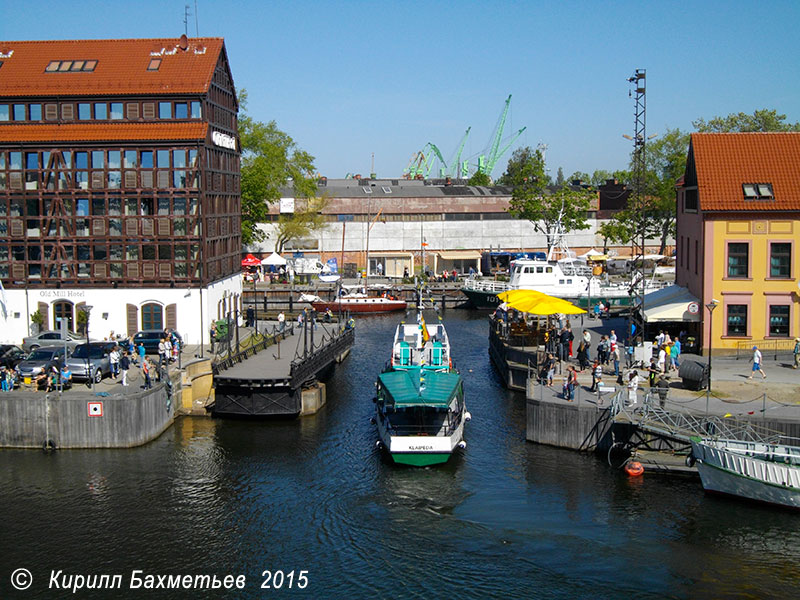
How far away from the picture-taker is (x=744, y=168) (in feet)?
155

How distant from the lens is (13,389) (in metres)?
39.4

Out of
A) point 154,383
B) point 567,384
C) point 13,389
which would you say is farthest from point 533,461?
point 13,389

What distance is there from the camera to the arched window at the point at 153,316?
49.7m

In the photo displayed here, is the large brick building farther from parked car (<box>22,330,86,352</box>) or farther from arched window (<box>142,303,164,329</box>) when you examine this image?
parked car (<box>22,330,86,352</box>)

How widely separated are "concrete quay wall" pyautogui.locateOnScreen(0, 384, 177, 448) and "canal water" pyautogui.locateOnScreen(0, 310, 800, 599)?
27.0 inches

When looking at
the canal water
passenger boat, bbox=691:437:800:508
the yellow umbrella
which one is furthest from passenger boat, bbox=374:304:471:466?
the yellow umbrella

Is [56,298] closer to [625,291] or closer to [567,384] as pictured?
[567,384]

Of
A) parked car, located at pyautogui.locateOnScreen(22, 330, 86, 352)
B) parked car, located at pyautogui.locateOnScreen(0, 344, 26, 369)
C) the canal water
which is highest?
parked car, located at pyautogui.locateOnScreen(22, 330, 86, 352)

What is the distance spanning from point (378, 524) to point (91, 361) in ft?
60.7

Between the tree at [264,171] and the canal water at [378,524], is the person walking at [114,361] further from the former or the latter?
the tree at [264,171]

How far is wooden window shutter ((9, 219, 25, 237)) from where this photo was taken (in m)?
50.1

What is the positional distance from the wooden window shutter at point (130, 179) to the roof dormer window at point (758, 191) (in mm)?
32711

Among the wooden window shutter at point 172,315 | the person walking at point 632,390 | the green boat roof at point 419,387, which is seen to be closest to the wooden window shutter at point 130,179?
the wooden window shutter at point 172,315

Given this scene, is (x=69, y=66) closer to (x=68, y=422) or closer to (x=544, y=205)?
(x=68, y=422)
